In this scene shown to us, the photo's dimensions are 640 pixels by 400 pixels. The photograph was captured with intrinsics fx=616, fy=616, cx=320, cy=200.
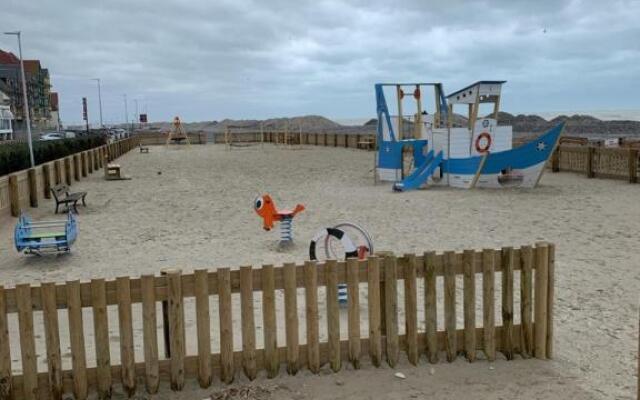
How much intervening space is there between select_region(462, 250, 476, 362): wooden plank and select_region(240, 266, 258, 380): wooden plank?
1.73m

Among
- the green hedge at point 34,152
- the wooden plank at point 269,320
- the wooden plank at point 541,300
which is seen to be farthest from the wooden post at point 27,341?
the green hedge at point 34,152

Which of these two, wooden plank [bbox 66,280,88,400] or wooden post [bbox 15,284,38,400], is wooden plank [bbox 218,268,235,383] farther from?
wooden post [bbox 15,284,38,400]

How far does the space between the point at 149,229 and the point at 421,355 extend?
8.20 m

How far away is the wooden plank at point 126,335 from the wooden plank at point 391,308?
6.42ft

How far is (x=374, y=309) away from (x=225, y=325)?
118 centimetres

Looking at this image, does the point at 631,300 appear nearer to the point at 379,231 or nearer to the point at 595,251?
the point at 595,251

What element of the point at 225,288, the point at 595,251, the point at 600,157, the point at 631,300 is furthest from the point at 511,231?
the point at 600,157

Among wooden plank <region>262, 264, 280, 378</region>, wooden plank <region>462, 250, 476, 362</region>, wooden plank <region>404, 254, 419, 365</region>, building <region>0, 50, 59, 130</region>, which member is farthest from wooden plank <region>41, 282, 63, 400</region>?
building <region>0, 50, 59, 130</region>

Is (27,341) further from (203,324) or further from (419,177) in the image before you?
(419,177)

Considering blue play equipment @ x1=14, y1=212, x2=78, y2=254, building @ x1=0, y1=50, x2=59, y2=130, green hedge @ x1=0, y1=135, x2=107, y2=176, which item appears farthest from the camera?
building @ x1=0, y1=50, x2=59, y2=130

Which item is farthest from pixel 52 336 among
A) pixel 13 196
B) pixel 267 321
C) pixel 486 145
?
pixel 486 145

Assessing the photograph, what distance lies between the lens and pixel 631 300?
22.6 feet

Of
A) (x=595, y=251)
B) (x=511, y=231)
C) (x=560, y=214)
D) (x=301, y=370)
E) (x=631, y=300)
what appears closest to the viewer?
(x=301, y=370)

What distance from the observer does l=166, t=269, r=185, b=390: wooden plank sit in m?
4.52
